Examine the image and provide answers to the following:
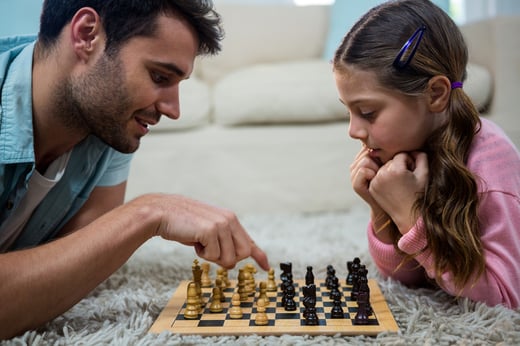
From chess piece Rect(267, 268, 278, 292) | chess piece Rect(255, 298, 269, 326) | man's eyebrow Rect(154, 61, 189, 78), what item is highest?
man's eyebrow Rect(154, 61, 189, 78)

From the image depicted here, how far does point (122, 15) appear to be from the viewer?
1.27 metres

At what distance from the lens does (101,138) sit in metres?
1.37

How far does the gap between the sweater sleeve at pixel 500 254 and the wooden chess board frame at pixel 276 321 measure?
0.20 meters

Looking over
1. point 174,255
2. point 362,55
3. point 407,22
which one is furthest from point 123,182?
point 407,22

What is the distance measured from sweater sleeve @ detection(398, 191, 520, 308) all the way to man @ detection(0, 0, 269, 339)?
0.50 metres

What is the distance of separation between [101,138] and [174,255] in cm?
52

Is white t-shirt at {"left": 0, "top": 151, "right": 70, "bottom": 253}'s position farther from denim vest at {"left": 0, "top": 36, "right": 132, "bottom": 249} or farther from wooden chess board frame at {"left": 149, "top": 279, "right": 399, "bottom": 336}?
wooden chess board frame at {"left": 149, "top": 279, "right": 399, "bottom": 336}

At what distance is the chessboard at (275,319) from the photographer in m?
1.04

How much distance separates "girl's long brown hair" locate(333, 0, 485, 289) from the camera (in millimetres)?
1132

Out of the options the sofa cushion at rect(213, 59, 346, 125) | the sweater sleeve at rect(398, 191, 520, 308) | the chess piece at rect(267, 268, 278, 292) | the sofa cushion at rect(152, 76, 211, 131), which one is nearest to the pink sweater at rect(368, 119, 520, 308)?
the sweater sleeve at rect(398, 191, 520, 308)

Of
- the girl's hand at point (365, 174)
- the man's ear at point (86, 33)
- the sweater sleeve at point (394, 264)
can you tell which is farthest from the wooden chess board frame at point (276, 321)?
the man's ear at point (86, 33)

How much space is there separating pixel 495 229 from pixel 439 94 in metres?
0.32

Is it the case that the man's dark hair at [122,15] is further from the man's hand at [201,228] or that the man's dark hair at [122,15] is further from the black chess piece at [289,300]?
the black chess piece at [289,300]

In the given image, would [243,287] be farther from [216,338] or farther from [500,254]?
[500,254]
